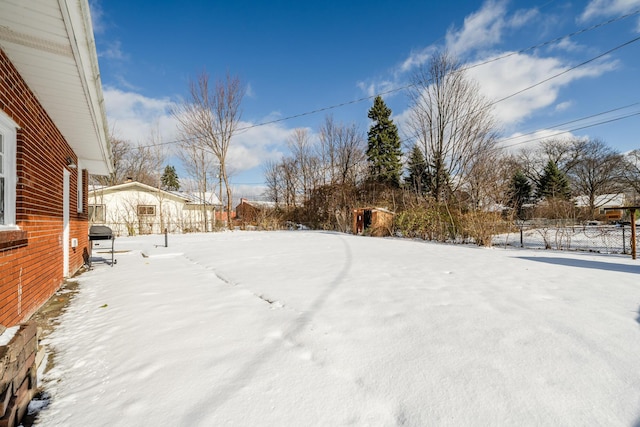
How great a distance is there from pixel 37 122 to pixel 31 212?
3.83 ft

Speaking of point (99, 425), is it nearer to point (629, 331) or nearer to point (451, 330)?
point (451, 330)

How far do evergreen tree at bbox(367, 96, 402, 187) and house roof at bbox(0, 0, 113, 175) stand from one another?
23.1 metres

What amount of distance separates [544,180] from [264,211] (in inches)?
1217

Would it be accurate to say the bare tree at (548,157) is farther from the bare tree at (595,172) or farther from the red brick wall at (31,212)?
the red brick wall at (31,212)

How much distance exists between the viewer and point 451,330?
2504 mm

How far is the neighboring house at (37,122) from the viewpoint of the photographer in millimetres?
2193

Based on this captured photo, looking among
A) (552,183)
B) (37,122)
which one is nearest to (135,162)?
(37,122)

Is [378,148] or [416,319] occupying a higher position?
[378,148]

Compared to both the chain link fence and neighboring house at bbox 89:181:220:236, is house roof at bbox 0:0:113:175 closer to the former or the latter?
the chain link fence

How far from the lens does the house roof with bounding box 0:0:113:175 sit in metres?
2.03

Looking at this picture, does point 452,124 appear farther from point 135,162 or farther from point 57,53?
point 135,162

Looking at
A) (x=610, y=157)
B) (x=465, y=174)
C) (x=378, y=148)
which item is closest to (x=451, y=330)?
(x=465, y=174)

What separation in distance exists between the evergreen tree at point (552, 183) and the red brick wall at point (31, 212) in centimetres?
3826

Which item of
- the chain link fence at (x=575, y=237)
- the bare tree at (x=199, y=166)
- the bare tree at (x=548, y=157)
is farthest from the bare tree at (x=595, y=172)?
the bare tree at (x=199, y=166)
